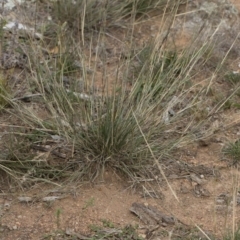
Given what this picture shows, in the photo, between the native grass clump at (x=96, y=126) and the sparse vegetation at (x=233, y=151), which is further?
the sparse vegetation at (x=233, y=151)

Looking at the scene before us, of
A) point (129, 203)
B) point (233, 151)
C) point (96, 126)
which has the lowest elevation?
point (129, 203)

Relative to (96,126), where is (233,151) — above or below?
below

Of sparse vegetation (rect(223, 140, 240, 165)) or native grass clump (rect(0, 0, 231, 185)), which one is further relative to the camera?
sparse vegetation (rect(223, 140, 240, 165))

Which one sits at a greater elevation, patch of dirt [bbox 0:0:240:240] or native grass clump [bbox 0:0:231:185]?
native grass clump [bbox 0:0:231:185]

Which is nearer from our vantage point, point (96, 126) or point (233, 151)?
point (96, 126)

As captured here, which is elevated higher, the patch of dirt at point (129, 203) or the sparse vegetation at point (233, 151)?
the sparse vegetation at point (233, 151)

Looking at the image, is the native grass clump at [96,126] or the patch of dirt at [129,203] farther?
the native grass clump at [96,126]

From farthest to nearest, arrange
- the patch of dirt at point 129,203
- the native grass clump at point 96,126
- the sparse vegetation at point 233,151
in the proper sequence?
the sparse vegetation at point 233,151 < the native grass clump at point 96,126 < the patch of dirt at point 129,203

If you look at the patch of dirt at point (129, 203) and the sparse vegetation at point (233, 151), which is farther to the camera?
the sparse vegetation at point (233, 151)

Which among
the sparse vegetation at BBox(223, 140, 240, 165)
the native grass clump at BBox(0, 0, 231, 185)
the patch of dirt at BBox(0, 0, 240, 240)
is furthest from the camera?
the sparse vegetation at BBox(223, 140, 240, 165)

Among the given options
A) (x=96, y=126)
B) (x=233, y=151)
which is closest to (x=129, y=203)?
(x=96, y=126)

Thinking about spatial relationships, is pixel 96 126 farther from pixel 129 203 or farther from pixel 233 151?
pixel 233 151

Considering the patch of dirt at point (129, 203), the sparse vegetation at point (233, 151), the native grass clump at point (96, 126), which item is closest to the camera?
the patch of dirt at point (129, 203)

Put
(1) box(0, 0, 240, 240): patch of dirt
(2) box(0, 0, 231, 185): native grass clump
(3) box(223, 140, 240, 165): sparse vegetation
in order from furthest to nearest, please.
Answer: (3) box(223, 140, 240, 165): sparse vegetation → (2) box(0, 0, 231, 185): native grass clump → (1) box(0, 0, 240, 240): patch of dirt
